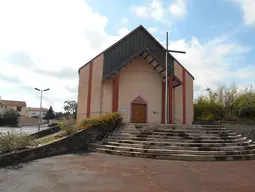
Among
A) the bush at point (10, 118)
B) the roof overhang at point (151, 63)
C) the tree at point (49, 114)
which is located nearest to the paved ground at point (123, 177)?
the roof overhang at point (151, 63)

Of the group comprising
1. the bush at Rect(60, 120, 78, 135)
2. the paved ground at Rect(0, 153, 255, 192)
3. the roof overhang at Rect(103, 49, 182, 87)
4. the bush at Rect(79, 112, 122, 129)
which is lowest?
the paved ground at Rect(0, 153, 255, 192)

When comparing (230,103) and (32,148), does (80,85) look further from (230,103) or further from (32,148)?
(230,103)

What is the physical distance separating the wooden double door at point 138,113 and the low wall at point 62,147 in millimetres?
4312

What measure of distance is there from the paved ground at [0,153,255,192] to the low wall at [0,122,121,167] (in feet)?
2.48

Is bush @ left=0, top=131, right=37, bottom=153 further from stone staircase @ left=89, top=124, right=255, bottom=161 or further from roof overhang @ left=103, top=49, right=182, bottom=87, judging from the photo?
→ roof overhang @ left=103, top=49, right=182, bottom=87

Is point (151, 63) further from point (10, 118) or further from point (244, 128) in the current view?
point (10, 118)

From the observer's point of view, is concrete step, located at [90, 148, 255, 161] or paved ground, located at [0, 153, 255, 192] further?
concrete step, located at [90, 148, 255, 161]

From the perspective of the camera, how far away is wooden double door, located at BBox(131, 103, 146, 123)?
16.7 m

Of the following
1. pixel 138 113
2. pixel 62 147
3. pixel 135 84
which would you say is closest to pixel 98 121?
pixel 62 147

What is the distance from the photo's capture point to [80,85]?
16.4m

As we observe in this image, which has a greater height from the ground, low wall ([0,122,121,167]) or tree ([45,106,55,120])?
tree ([45,106,55,120])

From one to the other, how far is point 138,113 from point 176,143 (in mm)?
7672

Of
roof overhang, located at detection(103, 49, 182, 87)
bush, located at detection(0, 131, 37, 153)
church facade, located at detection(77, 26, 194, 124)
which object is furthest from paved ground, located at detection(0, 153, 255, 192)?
roof overhang, located at detection(103, 49, 182, 87)

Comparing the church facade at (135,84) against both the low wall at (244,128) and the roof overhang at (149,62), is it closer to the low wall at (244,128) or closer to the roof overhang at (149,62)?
the roof overhang at (149,62)
